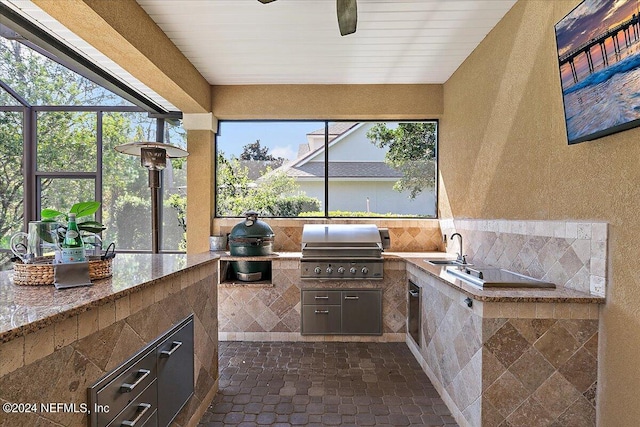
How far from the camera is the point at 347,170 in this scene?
452 cm

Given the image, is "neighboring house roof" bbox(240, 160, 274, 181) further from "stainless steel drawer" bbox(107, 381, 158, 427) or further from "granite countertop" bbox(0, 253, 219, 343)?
"stainless steel drawer" bbox(107, 381, 158, 427)

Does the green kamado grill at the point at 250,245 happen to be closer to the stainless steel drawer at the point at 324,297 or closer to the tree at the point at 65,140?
the stainless steel drawer at the point at 324,297

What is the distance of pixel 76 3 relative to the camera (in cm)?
200

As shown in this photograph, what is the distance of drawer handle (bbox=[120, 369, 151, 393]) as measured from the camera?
1414mm

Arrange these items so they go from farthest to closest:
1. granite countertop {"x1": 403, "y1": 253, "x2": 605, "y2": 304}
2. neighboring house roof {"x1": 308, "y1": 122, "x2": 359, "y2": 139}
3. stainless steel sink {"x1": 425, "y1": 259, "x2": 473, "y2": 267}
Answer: neighboring house roof {"x1": 308, "y1": 122, "x2": 359, "y2": 139}
stainless steel sink {"x1": 425, "y1": 259, "x2": 473, "y2": 267}
granite countertop {"x1": 403, "y1": 253, "x2": 605, "y2": 304}

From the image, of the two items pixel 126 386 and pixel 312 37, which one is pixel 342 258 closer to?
pixel 312 37

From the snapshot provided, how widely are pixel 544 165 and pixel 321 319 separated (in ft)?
8.22

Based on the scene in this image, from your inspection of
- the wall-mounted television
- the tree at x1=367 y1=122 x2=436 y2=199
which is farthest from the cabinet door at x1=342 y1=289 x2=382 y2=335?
the wall-mounted television

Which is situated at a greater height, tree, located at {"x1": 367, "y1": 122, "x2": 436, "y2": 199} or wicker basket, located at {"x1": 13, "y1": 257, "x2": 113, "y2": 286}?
tree, located at {"x1": 367, "y1": 122, "x2": 436, "y2": 199}

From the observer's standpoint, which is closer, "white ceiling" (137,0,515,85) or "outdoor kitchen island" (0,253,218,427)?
"outdoor kitchen island" (0,253,218,427)

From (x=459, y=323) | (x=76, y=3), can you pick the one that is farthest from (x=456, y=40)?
(x=76, y=3)

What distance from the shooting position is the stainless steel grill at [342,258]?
3709 millimetres

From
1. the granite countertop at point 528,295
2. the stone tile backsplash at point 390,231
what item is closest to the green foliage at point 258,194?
the stone tile backsplash at point 390,231

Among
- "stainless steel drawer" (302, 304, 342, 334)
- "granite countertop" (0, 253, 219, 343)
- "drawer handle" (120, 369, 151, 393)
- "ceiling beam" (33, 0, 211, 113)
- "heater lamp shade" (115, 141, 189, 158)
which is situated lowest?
"stainless steel drawer" (302, 304, 342, 334)
